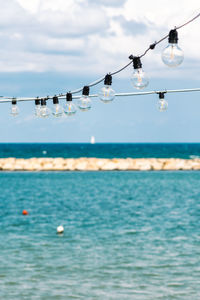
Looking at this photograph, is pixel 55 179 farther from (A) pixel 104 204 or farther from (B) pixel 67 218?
(B) pixel 67 218

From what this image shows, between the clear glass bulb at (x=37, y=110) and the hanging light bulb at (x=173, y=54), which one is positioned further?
the clear glass bulb at (x=37, y=110)

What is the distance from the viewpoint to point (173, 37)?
8.48 meters

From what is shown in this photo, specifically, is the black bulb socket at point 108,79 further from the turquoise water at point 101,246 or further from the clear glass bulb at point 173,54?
the turquoise water at point 101,246

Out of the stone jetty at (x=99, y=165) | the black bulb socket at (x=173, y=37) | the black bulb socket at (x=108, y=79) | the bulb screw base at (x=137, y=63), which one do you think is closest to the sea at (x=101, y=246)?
the black bulb socket at (x=108, y=79)

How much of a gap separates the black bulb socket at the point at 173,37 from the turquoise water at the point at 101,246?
12417 millimetres

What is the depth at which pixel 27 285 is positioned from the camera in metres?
21.4

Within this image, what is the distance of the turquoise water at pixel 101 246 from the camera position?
21078 millimetres

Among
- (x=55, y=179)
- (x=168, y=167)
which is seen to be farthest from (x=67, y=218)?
(x=168, y=167)

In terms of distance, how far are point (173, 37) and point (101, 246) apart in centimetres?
2042

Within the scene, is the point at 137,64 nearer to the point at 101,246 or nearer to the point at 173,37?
the point at 173,37

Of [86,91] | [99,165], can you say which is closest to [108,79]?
[86,91]

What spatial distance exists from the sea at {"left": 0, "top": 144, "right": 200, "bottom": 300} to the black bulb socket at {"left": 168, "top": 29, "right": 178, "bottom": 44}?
1243cm

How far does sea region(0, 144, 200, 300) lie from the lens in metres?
21.0

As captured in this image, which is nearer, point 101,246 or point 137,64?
point 137,64
